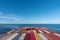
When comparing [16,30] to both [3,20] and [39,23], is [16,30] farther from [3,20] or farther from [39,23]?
[39,23]

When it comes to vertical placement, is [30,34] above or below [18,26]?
below

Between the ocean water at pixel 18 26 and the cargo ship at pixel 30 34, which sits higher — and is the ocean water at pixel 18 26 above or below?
above

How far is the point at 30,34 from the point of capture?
212 cm

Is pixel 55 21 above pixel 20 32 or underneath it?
above

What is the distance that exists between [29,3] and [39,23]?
0.44 metres

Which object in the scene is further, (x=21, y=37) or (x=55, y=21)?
(x=55, y=21)

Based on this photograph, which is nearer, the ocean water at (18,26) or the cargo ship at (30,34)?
the cargo ship at (30,34)

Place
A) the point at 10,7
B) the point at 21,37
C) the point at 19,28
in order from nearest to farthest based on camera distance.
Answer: the point at 21,37, the point at 10,7, the point at 19,28

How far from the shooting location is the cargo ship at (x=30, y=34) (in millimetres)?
2004

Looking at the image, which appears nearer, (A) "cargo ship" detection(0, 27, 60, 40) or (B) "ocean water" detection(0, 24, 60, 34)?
(A) "cargo ship" detection(0, 27, 60, 40)

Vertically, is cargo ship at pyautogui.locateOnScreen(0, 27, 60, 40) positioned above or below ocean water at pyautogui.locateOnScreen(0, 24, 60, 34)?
below

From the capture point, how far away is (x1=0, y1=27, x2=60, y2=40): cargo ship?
2.00 metres

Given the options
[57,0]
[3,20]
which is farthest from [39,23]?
[3,20]

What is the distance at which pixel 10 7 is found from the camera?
84.5 inches
